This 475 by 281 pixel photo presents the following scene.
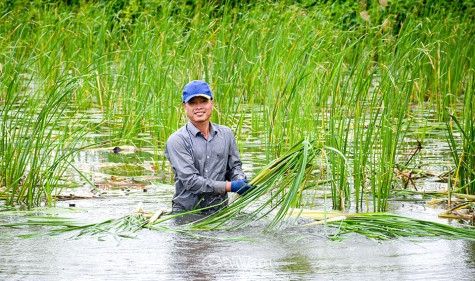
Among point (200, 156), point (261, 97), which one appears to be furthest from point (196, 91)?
point (261, 97)

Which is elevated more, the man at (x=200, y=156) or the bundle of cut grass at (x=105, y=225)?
the man at (x=200, y=156)

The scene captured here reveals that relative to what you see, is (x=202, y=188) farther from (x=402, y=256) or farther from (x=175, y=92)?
(x=175, y=92)

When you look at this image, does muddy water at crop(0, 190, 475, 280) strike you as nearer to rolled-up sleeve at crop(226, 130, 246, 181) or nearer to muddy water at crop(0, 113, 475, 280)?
muddy water at crop(0, 113, 475, 280)

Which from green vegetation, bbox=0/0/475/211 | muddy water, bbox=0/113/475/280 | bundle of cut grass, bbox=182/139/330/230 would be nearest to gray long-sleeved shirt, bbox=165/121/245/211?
bundle of cut grass, bbox=182/139/330/230

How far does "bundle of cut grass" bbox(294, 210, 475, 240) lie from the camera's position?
4.19 m

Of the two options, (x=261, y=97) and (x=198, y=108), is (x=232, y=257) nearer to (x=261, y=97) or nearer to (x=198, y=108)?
(x=198, y=108)

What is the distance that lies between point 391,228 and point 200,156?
132 centimetres

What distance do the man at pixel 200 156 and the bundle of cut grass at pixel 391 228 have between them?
665mm

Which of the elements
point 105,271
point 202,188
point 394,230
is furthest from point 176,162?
point 394,230

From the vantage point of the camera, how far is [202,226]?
443cm

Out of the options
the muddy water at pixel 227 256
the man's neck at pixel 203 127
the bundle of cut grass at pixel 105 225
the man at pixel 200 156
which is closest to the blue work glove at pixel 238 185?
the man at pixel 200 156

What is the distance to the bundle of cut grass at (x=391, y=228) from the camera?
4.19 meters

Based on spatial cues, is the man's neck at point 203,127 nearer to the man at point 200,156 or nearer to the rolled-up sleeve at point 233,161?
the man at point 200,156

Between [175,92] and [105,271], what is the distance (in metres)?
3.36
